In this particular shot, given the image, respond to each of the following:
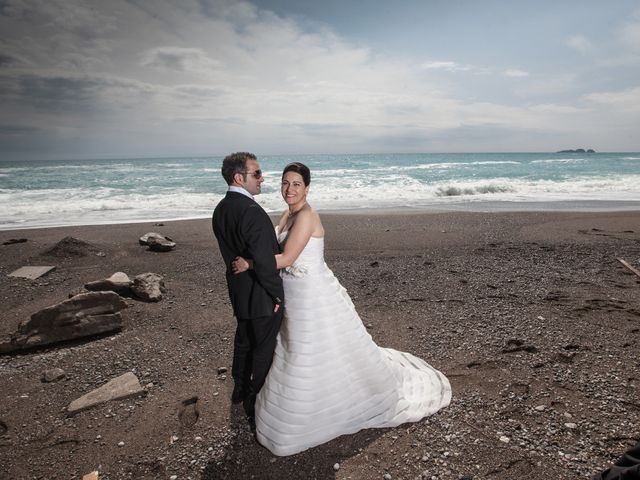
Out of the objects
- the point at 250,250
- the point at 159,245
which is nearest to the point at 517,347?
the point at 250,250

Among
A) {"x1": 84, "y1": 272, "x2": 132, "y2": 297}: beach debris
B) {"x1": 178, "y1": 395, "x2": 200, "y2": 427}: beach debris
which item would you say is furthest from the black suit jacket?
{"x1": 84, "y1": 272, "x2": 132, "y2": 297}: beach debris

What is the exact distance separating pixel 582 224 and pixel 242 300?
523 inches

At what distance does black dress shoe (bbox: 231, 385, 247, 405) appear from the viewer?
12.8 feet

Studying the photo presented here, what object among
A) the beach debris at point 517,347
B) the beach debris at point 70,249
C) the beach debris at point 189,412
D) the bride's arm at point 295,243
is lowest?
the beach debris at point 189,412

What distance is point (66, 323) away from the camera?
5.27 meters

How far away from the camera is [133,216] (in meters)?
16.9

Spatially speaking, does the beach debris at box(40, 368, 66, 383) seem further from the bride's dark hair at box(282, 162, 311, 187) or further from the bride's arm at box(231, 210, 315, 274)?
the bride's dark hair at box(282, 162, 311, 187)

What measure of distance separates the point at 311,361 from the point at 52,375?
3395mm

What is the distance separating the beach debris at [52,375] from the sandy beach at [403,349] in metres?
0.06

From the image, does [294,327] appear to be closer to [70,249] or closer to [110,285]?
[110,285]

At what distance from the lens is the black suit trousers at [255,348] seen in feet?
11.4

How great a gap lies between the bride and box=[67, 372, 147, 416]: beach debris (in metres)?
1.65

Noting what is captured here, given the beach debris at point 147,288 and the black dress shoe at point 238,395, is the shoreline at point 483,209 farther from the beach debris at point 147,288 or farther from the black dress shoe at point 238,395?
the black dress shoe at point 238,395

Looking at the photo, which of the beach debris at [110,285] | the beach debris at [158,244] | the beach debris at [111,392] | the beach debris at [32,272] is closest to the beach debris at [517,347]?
the beach debris at [111,392]
